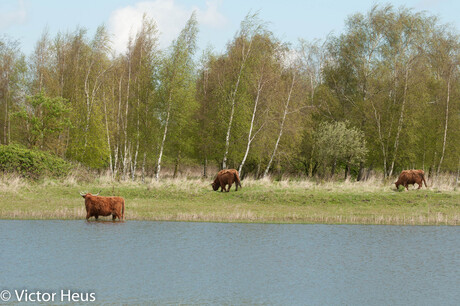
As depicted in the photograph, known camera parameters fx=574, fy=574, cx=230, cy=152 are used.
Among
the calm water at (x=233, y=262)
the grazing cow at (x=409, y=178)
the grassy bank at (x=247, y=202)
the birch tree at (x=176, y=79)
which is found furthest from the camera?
the birch tree at (x=176, y=79)

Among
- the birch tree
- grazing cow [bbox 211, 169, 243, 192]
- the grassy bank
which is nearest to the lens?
the grassy bank

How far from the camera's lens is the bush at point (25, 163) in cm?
4196

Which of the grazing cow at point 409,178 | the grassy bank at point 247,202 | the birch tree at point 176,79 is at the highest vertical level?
the birch tree at point 176,79

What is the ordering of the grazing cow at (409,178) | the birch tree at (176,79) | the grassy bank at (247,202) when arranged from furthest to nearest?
the birch tree at (176,79), the grazing cow at (409,178), the grassy bank at (247,202)

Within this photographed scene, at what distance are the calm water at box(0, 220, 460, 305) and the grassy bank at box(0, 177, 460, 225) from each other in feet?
6.09

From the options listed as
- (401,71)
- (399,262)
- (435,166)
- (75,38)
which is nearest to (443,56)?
(401,71)

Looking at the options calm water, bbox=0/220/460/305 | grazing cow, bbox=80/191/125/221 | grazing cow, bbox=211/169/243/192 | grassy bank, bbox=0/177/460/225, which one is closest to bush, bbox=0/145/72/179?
grassy bank, bbox=0/177/460/225

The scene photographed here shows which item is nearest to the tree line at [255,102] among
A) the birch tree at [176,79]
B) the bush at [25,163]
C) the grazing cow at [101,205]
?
the birch tree at [176,79]

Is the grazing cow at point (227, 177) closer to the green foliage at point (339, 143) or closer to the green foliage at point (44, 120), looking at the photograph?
the green foliage at point (339, 143)

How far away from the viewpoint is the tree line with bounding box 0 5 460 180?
51.3 m

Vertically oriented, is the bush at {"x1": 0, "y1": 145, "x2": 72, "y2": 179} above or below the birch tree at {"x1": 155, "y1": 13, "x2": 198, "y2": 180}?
below

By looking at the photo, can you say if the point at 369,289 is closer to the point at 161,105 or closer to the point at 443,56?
the point at 161,105

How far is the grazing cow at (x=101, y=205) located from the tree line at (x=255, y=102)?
72.2 ft

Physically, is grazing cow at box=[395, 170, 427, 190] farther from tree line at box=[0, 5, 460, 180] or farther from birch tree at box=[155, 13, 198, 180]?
birch tree at box=[155, 13, 198, 180]
